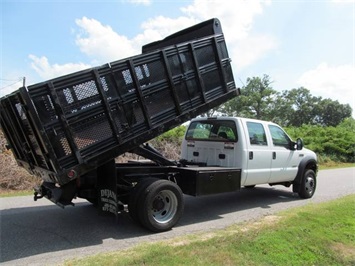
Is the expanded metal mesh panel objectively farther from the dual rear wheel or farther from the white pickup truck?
the white pickup truck

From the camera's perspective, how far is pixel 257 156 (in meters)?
8.05

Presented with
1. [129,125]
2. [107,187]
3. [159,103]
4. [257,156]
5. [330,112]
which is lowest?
[330,112]

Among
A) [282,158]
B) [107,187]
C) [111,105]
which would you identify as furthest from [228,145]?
[111,105]

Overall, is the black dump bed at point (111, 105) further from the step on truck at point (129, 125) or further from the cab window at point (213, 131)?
the cab window at point (213, 131)

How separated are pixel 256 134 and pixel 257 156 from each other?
0.54 meters

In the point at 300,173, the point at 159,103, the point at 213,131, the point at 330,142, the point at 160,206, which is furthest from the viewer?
the point at 330,142

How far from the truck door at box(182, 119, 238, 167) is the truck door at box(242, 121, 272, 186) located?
0.39 metres

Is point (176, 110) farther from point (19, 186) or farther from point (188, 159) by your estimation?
point (19, 186)

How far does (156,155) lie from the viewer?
6816 mm

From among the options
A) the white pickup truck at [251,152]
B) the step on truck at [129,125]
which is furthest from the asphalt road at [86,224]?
the white pickup truck at [251,152]

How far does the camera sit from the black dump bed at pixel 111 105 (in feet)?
16.2

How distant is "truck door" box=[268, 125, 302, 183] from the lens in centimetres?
867

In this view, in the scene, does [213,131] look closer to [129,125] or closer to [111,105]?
Answer: [129,125]

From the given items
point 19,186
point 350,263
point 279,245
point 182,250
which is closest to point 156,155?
point 182,250
